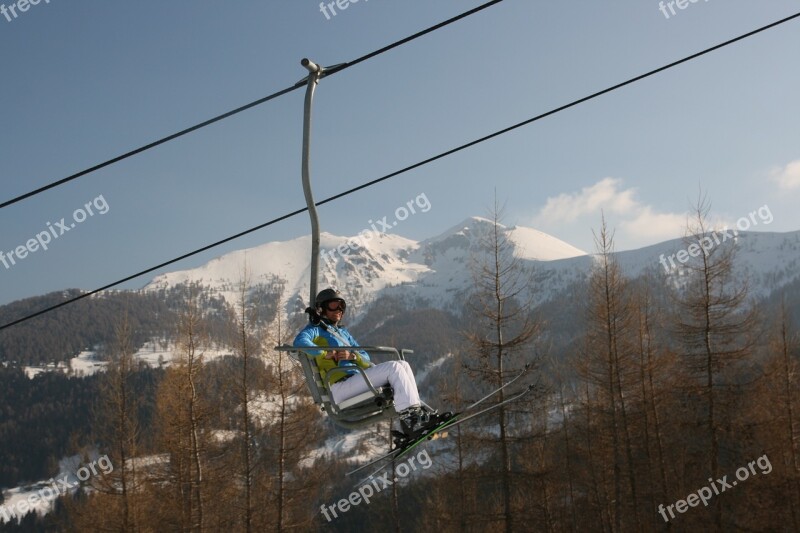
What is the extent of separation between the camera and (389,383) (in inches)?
248

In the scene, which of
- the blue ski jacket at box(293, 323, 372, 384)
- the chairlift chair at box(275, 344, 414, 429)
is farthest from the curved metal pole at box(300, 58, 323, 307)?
the chairlift chair at box(275, 344, 414, 429)

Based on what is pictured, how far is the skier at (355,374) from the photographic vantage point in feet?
20.4

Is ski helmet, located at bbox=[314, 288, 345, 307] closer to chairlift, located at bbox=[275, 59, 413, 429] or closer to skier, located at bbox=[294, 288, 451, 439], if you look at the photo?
skier, located at bbox=[294, 288, 451, 439]

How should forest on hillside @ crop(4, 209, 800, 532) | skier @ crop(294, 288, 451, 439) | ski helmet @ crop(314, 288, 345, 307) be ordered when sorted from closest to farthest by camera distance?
1. skier @ crop(294, 288, 451, 439)
2. ski helmet @ crop(314, 288, 345, 307)
3. forest on hillside @ crop(4, 209, 800, 532)

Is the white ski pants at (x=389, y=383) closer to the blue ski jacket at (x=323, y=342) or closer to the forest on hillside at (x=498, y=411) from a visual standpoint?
the blue ski jacket at (x=323, y=342)

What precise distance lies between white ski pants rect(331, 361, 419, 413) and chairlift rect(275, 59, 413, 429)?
44mm

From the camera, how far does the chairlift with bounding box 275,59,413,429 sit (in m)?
5.81

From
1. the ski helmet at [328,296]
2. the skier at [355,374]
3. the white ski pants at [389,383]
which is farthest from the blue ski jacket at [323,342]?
the ski helmet at [328,296]

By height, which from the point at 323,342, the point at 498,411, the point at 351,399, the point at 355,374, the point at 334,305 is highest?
the point at 334,305

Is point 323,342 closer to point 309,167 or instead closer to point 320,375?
point 320,375

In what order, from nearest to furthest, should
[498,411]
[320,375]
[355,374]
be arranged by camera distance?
[320,375] < [355,374] < [498,411]

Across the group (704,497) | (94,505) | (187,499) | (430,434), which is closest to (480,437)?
(704,497)

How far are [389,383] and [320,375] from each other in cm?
65

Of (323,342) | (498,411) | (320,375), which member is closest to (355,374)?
(320,375)
